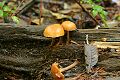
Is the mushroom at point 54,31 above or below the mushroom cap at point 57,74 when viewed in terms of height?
above

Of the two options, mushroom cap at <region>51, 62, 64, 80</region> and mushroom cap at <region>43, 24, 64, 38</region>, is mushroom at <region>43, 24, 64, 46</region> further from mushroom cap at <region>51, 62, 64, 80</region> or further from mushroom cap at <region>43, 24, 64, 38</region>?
mushroom cap at <region>51, 62, 64, 80</region>

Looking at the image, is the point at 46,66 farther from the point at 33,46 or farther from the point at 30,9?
the point at 30,9

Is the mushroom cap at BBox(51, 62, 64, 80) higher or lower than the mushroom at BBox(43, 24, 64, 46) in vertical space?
lower

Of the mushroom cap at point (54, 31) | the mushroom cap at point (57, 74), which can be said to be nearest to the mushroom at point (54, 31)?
the mushroom cap at point (54, 31)

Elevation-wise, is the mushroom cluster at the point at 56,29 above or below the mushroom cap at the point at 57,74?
above

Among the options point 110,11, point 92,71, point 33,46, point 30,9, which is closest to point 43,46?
point 33,46

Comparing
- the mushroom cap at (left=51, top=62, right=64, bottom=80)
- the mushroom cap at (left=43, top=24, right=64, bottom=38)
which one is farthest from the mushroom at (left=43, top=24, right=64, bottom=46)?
the mushroom cap at (left=51, top=62, right=64, bottom=80)

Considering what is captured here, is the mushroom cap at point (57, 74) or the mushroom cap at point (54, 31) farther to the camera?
the mushroom cap at point (54, 31)

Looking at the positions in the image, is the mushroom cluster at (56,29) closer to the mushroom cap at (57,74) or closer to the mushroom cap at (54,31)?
the mushroom cap at (54,31)

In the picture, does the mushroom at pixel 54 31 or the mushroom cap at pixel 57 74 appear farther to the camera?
the mushroom at pixel 54 31

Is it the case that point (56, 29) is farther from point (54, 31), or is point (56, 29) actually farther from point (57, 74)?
point (57, 74)

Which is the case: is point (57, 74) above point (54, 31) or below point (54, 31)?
below

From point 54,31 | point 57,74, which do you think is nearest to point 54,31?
point 54,31
